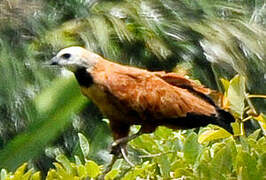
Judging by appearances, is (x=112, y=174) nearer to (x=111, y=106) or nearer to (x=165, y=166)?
(x=165, y=166)

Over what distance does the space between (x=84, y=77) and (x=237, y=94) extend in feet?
2.19

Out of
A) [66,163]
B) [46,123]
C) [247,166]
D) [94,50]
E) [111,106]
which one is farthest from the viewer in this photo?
[94,50]

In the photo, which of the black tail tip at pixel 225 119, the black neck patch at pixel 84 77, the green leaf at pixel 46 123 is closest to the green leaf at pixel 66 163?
the black tail tip at pixel 225 119

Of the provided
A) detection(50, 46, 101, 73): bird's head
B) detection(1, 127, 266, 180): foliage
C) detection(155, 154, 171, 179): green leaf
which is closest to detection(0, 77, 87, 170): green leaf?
detection(50, 46, 101, 73): bird's head

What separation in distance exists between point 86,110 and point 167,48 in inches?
18.1

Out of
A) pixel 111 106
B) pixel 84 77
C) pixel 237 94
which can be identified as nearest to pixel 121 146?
pixel 111 106

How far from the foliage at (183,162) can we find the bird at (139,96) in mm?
41

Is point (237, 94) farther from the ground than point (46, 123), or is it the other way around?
point (237, 94)

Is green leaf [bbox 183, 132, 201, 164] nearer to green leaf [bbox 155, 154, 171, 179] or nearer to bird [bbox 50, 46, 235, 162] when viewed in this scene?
green leaf [bbox 155, 154, 171, 179]

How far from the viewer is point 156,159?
1493 mm

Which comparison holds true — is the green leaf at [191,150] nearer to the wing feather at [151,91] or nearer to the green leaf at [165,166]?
the green leaf at [165,166]

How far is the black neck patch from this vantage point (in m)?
1.88

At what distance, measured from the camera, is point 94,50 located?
11.2 feet

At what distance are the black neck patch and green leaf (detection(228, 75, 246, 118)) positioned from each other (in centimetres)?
64
